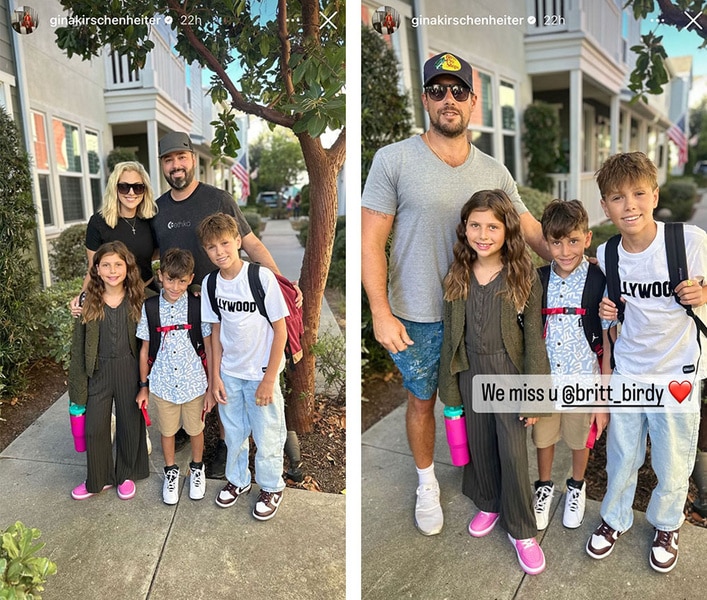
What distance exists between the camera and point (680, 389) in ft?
5.04

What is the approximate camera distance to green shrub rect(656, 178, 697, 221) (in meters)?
1.49

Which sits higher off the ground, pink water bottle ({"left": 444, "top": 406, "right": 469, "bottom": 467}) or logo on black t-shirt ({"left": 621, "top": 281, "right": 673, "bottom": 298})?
logo on black t-shirt ({"left": 621, "top": 281, "right": 673, "bottom": 298})

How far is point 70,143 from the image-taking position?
1.57 meters

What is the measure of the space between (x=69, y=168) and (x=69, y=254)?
25 centimetres

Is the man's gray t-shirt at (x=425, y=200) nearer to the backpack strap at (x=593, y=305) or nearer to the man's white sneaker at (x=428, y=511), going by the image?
the backpack strap at (x=593, y=305)

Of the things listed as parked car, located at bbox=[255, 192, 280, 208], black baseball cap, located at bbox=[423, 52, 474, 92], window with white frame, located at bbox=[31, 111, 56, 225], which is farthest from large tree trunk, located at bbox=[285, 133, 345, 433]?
window with white frame, located at bbox=[31, 111, 56, 225]

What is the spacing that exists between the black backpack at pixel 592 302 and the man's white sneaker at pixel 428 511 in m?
0.77

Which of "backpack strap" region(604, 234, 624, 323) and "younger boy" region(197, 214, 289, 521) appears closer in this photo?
"backpack strap" region(604, 234, 624, 323)

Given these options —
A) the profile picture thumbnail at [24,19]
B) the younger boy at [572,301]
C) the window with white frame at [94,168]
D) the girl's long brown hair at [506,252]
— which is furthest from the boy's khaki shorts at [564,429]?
the profile picture thumbnail at [24,19]

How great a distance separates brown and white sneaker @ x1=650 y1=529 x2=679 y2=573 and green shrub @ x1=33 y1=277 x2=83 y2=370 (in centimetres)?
188

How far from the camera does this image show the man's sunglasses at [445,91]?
1.58 meters

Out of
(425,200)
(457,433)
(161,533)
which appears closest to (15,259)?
(161,533)

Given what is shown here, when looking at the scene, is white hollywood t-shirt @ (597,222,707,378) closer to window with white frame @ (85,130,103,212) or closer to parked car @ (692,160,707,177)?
parked car @ (692,160,707,177)

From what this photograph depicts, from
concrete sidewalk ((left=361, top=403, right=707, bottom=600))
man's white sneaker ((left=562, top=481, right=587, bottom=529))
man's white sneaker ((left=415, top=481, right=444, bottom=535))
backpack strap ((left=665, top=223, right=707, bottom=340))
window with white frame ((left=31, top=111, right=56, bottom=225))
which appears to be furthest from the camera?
man's white sneaker ((left=415, top=481, right=444, bottom=535))
